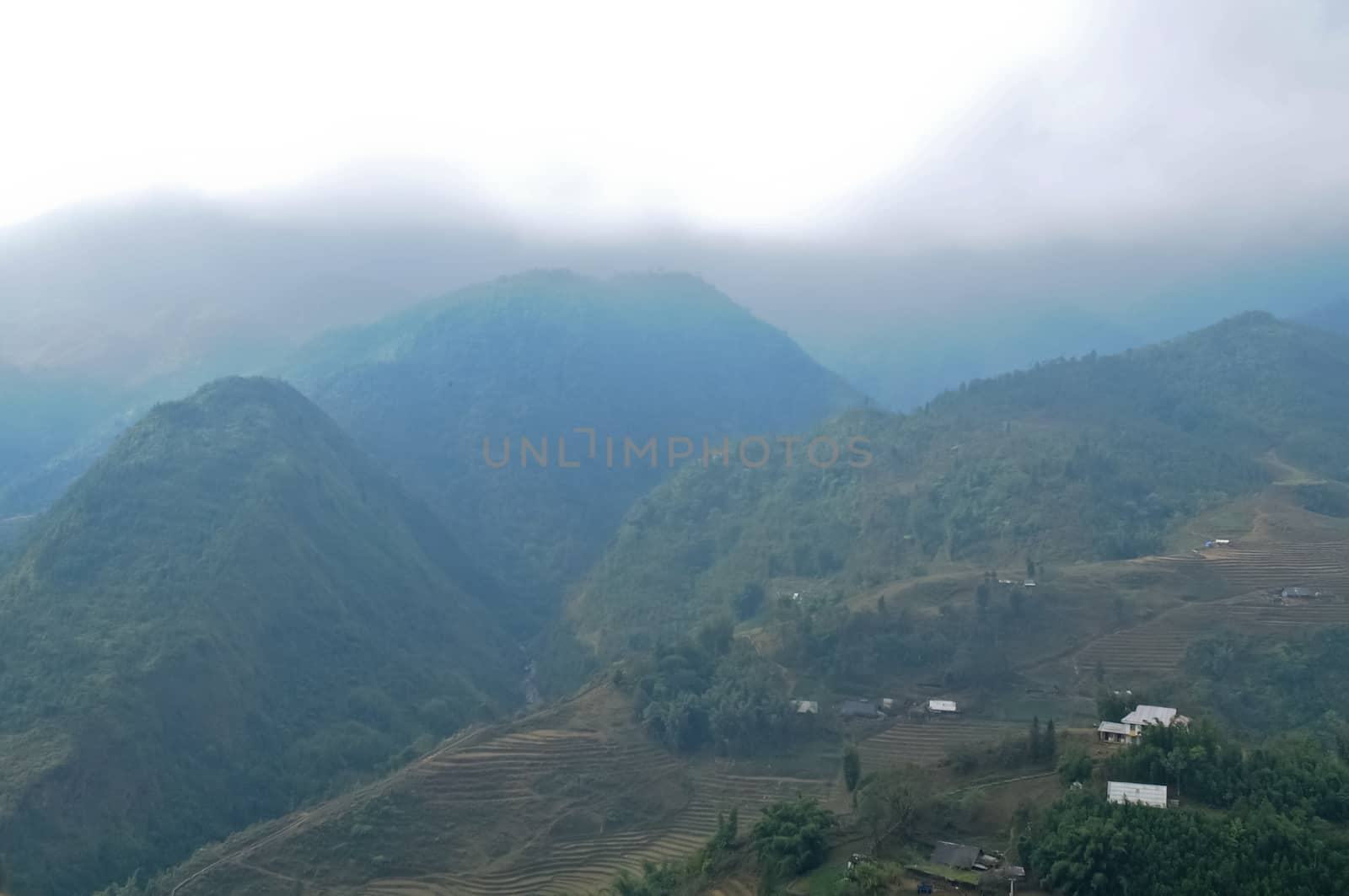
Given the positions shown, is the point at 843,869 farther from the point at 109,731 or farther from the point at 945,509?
the point at 945,509

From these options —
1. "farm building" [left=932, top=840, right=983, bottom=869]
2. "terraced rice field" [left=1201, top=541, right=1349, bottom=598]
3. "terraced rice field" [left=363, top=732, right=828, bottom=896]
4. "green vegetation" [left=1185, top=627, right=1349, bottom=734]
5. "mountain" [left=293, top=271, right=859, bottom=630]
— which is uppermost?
"mountain" [left=293, top=271, right=859, bottom=630]

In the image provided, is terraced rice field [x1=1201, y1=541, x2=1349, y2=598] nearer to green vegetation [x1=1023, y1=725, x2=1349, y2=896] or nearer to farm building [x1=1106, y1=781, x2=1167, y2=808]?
green vegetation [x1=1023, y1=725, x2=1349, y2=896]

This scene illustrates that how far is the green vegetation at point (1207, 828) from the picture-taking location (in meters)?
Answer: 23.4

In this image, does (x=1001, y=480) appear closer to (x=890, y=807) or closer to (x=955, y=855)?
(x=890, y=807)

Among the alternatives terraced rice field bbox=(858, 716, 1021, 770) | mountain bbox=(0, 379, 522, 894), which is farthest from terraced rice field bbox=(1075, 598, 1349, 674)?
mountain bbox=(0, 379, 522, 894)

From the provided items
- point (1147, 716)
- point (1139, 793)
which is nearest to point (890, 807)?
point (1139, 793)

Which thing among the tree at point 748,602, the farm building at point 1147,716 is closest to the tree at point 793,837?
the farm building at point 1147,716

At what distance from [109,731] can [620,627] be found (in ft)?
120

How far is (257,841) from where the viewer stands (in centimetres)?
3797

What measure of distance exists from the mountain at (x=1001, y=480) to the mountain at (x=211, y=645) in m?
15.2

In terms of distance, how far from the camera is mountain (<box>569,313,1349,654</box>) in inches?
2741

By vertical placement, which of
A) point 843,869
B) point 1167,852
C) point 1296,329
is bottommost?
point 843,869

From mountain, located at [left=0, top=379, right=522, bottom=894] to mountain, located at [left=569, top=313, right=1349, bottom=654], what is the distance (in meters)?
15.2

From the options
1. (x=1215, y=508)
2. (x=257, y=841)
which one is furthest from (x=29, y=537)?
(x=1215, y=508)
